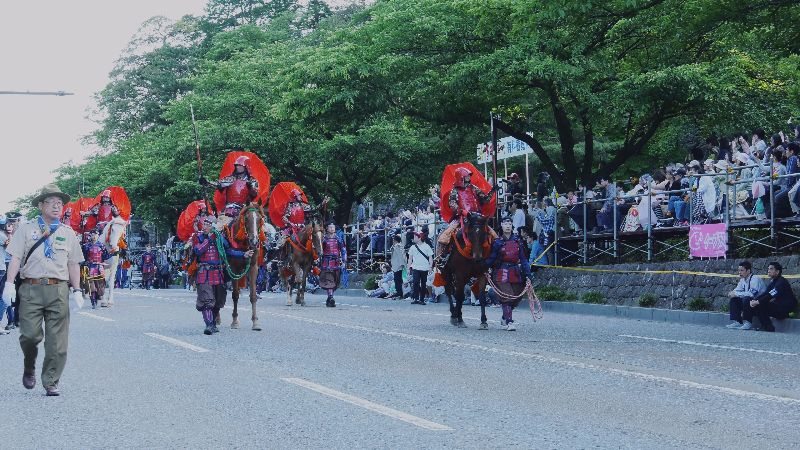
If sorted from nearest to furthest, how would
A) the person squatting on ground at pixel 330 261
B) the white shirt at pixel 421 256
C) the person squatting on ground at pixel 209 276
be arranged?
1. the person squatting on ground at pixel 209 276
2. the person squatting on ground at pixel 330 261
3. the white shirt at pixel 421 256

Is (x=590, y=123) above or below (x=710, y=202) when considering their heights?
above

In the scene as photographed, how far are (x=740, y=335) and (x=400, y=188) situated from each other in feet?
99.6

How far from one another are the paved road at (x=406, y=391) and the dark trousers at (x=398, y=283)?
16339mm

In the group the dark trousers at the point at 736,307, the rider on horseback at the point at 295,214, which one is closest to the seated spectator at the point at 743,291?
the dark trousers at the point at 736,307

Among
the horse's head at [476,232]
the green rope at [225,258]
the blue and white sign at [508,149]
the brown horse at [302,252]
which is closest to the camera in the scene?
the green rope at [225,258]

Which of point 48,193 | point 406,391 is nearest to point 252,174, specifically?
point 48,193

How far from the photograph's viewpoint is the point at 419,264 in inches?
1241

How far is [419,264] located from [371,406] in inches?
856

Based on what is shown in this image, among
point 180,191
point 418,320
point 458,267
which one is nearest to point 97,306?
point 418,320

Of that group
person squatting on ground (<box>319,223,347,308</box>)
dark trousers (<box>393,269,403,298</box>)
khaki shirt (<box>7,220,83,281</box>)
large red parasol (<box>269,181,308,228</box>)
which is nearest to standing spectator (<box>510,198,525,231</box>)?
person squatting on ground (<box>319,223,347,308</box>)

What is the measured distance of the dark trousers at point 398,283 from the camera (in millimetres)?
35062

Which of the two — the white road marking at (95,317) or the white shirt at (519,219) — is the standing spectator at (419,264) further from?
the white road marking at (95,317)

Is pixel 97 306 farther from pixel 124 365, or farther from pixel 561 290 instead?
pixel 124 365

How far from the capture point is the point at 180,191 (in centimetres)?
5697
